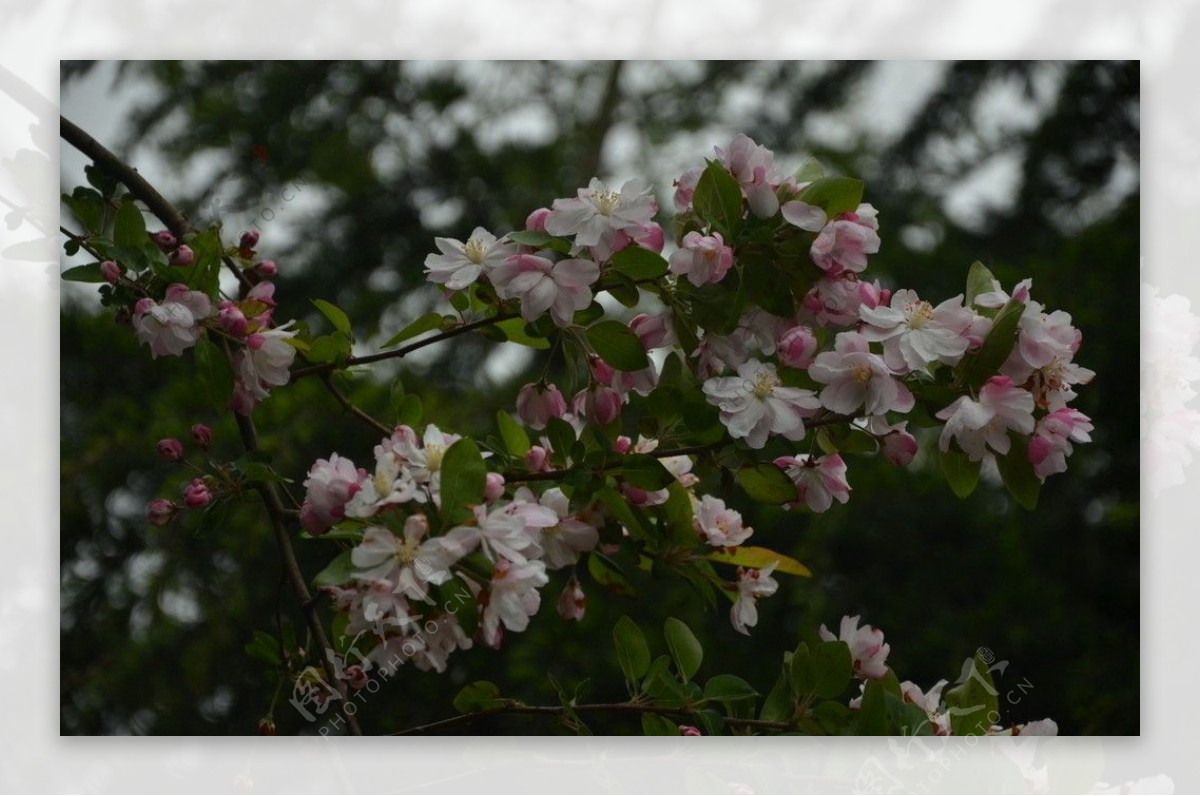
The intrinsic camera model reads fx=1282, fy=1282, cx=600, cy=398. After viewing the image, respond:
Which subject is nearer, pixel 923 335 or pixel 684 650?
pixel 923 335

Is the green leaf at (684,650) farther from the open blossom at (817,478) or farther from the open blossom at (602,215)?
the open blossom at (602,215)

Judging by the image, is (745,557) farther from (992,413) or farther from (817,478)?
(992,413)

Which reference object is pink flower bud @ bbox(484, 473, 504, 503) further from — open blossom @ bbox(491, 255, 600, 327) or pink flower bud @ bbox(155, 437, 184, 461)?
pink flower bud @ bbox(155, 437, 184, 461)

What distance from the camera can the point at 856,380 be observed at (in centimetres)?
103

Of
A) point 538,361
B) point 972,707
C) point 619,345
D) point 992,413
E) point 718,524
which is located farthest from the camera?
point 538,361

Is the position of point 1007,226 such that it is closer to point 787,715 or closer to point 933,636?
point 933,636

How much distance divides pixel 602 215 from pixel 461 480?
0.82 ft

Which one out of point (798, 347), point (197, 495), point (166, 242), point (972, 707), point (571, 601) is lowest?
point (972, 707)

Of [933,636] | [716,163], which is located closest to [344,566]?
[716,163]

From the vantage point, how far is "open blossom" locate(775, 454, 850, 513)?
3.73ft

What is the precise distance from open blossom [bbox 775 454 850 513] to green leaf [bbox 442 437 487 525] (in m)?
0.28

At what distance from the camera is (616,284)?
109 centimetres

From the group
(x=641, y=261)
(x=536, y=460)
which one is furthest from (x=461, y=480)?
(x=641, y=261)

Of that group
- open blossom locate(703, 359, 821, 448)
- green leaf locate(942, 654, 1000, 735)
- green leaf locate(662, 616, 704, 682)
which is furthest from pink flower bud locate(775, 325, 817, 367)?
green leaf locate(942, 654, 1000, 735)
